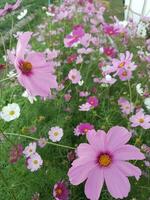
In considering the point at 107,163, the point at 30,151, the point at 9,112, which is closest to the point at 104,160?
the point at 107,163

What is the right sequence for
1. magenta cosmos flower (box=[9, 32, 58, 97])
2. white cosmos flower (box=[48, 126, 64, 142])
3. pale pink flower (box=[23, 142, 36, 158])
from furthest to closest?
1. white cosmos flower (box=[48, 126, 64, 142])
2. pale pink flower (box=[23, 142, 36, 158])
3. magenta cosmos flower (box=[9, 32, 58, 97])

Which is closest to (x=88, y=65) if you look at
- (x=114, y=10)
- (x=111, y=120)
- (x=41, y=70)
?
(x=111, y=120)

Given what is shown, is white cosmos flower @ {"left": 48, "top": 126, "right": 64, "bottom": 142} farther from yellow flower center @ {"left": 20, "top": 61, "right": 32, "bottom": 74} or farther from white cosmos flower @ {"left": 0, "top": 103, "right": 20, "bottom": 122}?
yellow flower center @ {"left": 20, "top": 61, "right": 32, "bottom": 74}

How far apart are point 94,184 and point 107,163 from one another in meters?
0.05

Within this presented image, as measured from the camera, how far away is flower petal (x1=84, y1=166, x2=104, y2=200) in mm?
840

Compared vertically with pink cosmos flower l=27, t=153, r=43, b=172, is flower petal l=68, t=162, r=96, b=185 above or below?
above

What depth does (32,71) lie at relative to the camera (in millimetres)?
834

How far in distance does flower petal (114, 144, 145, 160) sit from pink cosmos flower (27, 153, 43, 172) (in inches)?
31.5

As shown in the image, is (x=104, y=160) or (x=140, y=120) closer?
(x=104, y=160)

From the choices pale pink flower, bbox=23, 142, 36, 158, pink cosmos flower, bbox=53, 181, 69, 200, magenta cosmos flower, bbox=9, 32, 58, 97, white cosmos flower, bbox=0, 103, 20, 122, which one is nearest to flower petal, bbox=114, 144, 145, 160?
magenta cosmos flower, bbox=9, 32, 58, 97

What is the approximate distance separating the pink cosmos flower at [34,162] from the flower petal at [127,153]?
800mm

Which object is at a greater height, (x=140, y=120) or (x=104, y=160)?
(x=104, y=160)

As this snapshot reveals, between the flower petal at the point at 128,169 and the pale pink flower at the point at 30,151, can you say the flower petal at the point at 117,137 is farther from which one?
the pale pink flower at the point at 30,151

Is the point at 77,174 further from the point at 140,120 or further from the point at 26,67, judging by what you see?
the point at 140,120
